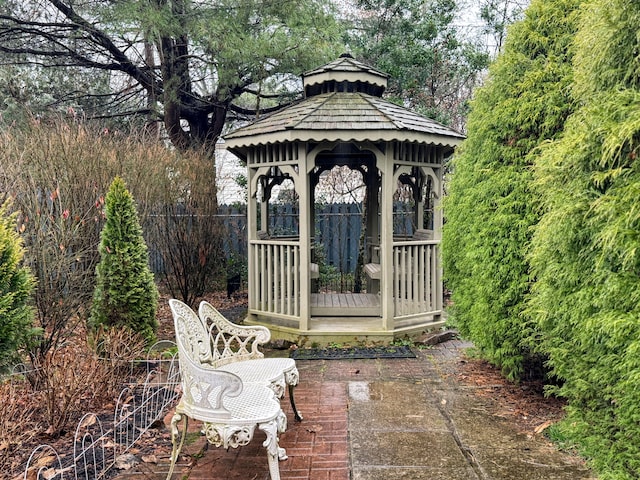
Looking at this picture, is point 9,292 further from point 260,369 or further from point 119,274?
point 119,274

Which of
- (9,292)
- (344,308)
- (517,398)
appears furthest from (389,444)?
(344,308)

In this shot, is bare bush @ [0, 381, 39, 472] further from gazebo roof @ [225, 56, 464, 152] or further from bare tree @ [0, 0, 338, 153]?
bare tree @ [0, 0, 338, 153]

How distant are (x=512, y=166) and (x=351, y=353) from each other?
305 cm

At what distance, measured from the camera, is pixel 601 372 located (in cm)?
259

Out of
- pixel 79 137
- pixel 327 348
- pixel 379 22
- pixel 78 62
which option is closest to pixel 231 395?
pixel 327 348

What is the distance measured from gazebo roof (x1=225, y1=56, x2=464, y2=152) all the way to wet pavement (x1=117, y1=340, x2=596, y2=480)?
316cm

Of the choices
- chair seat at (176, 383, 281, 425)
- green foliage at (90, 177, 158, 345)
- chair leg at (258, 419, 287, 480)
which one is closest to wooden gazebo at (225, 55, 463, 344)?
green foliage at (90, 177, 158, 345)

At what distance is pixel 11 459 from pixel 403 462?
2639 millimetres

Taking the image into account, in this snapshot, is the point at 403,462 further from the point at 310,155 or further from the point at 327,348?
the point at 310,155

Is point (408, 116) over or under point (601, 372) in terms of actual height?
over

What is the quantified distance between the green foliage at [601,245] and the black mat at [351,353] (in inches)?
112

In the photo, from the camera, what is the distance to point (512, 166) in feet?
→ 14.3

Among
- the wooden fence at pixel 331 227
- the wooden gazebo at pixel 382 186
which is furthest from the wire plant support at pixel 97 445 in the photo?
the wooden fence at pixel 331 227

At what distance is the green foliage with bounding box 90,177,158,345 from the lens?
5.20m
